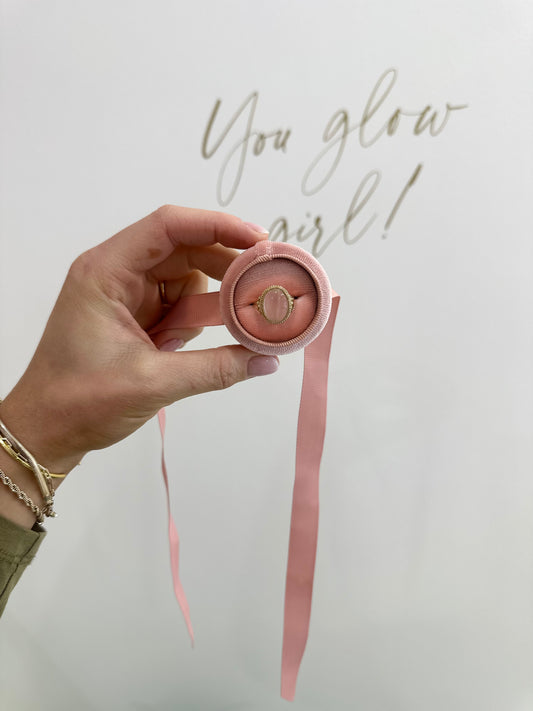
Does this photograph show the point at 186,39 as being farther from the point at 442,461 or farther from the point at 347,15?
the point at 442,461

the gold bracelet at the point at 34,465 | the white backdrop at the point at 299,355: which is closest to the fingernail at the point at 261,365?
the gold bracelet at the point at 34,465

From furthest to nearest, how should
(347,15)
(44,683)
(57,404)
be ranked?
(44,683), (347,15), (57,404)

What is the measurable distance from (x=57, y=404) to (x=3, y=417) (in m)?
0.08

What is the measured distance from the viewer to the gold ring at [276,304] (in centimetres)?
52

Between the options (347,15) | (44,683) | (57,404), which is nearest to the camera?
(57,404)

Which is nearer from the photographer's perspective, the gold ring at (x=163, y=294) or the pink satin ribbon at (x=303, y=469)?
the pink satin ribbon at (x=303, y=469)

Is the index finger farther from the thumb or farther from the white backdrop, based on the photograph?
the white backdrop

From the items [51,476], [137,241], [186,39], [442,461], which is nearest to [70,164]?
[186,39]

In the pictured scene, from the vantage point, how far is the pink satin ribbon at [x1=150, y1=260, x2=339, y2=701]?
612 mm

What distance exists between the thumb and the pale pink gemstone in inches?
2.4

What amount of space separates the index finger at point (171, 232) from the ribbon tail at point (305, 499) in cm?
13

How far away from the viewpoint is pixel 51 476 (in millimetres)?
630

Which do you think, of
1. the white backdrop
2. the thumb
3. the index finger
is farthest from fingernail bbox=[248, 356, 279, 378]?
the white backdrop

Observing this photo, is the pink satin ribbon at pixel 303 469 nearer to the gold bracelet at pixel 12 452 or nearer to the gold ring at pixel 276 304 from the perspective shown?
the gold ring at pixel 276 304
